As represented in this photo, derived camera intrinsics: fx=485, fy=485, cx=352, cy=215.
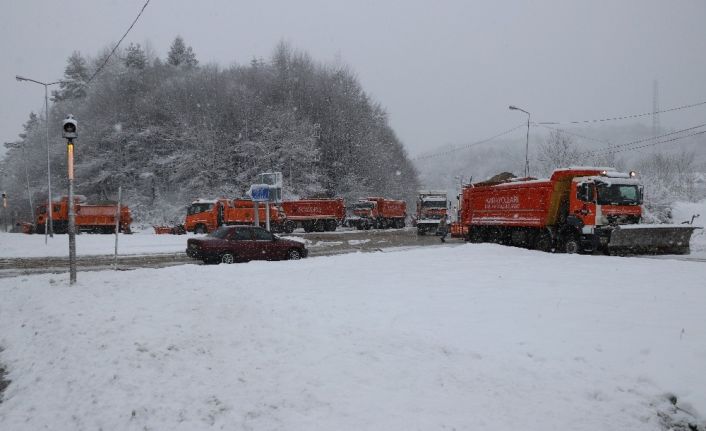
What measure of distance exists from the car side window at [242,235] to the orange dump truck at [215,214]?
16.8 m

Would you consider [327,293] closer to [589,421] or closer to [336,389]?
[336,389]

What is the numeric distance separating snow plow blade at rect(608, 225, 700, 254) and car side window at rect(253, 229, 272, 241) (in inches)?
477

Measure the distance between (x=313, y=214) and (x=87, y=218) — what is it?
17.3m

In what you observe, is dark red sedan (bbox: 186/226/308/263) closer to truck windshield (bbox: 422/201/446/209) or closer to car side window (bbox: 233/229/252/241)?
car side window (bbox: 233/229/252/241)

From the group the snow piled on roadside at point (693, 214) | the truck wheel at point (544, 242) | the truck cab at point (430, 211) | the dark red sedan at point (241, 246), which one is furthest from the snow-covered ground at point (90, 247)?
the snow piled on roadside at point (693, 214)

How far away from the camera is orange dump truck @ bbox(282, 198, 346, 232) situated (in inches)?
1587

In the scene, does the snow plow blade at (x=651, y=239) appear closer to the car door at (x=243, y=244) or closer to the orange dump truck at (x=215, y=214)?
the car door at (x=243, y=244)

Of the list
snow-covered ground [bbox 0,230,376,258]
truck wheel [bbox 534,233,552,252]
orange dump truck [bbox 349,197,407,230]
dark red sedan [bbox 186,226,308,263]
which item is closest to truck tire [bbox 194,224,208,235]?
snow-covered ground [bbox 0,230,376,258]

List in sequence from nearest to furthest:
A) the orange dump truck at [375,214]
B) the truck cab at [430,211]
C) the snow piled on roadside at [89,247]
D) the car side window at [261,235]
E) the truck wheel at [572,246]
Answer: the car side window at [261,235] < the truck wheel at [572,246] < the snow piled on roadside at [89,247] < the truck cab at [430,211] < the orange dump truck at [375,214]

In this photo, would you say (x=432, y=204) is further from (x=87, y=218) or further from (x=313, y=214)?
(x=87, y=218)

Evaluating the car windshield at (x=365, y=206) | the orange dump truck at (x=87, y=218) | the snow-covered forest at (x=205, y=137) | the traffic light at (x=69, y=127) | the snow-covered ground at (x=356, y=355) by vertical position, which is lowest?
the snow-covered ground at (x=356, y=355)

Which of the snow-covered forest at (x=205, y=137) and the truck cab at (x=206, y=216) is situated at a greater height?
the snow-covered forest at (x=205, y=137)

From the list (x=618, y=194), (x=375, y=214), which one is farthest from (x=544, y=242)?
(x=375, y=214)

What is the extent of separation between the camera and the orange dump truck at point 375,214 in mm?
45625
